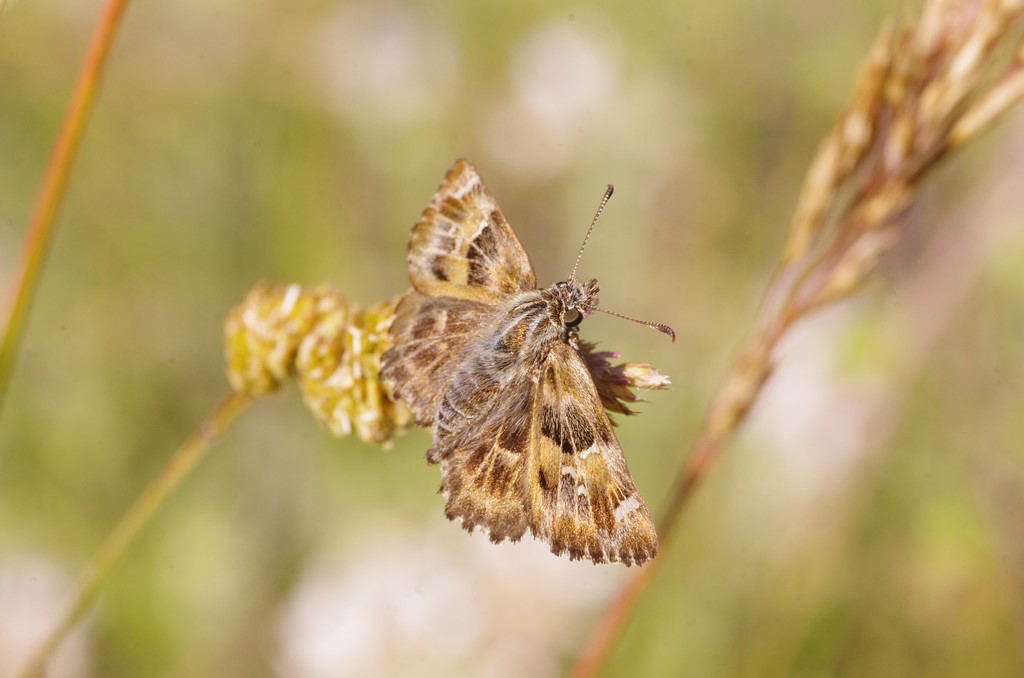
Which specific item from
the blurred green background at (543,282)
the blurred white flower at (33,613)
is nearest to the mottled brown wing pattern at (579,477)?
the blurred green background at (543,282)

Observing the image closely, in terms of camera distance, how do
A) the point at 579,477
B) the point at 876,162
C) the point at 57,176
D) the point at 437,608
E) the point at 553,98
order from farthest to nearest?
the point at 553,98
the point at 437,608
the point at 876,162
the point at 579,477
the point at 57,176

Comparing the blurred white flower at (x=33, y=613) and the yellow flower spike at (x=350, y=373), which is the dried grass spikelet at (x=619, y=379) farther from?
the blurred white flower at (x=33, y=613)

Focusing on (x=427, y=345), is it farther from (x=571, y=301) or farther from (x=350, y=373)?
(x=571, y=301)

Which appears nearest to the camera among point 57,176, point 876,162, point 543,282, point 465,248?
point 57,176

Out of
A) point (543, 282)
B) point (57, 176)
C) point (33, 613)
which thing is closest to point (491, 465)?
point (57, 176)

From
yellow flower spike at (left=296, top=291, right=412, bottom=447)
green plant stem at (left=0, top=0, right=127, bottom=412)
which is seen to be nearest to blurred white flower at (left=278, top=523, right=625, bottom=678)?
yellow flower spike at (left=296, top=291, right=412, bottom=447)

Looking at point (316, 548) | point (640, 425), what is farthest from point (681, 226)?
point (316, 548)

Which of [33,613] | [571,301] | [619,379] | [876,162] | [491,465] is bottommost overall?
[33,613]
